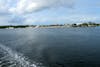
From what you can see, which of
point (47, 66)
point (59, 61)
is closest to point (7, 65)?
point (47, 66)

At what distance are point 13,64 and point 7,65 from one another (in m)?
1.19

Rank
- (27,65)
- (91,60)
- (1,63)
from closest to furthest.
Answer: (27,65) → (1,63) → (91,60)

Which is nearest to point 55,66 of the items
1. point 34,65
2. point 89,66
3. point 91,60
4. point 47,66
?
point 47,66

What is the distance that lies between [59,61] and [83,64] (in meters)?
5.38

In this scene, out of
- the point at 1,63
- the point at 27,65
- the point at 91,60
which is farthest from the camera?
the point at 91,60

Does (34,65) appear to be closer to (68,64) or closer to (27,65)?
(27,65)

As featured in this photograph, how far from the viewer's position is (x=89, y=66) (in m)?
35.5

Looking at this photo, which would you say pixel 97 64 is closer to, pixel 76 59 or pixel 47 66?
pixel 76 59

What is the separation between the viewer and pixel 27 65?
34906mm

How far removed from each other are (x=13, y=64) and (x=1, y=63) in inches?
112

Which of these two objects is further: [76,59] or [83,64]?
[76,59]

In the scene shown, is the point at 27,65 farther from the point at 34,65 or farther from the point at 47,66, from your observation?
the point at 47,66

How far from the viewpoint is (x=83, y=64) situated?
3678cm

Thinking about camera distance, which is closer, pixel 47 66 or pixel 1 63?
pixel 47 66
